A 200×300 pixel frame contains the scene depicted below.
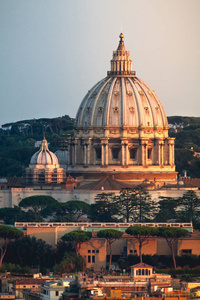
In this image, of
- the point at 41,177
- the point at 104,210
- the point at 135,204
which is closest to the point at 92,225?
the point at 104,210

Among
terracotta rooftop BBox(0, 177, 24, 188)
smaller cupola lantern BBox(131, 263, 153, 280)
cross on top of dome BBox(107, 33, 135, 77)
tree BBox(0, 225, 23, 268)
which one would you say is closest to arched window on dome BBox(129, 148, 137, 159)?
cross on top of dome BBox(107, 33, 135, 77)

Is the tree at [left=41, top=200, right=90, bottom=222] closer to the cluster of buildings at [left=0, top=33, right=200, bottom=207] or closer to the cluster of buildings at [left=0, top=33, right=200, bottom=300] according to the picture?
the cluster of buildings at [left=0, top=33, right=200, bottom=300]

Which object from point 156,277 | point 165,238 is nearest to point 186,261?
point 165,238

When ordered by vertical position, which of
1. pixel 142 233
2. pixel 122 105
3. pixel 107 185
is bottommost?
pixel 142 233

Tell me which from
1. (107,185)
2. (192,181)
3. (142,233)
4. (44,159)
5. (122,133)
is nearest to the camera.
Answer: (142,233)

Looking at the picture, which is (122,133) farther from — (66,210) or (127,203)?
(66,210)

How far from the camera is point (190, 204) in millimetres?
175000

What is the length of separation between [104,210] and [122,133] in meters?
21.9

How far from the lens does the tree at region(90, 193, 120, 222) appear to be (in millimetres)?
168625

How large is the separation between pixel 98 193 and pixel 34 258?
104 feet

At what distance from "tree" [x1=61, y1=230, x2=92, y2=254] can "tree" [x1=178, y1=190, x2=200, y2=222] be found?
22463 mm

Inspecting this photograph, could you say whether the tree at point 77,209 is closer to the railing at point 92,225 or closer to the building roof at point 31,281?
the railing at point 92,225

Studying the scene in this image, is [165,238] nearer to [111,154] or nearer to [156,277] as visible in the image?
[156,277]

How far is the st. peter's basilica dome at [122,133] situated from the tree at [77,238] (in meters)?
41.1
